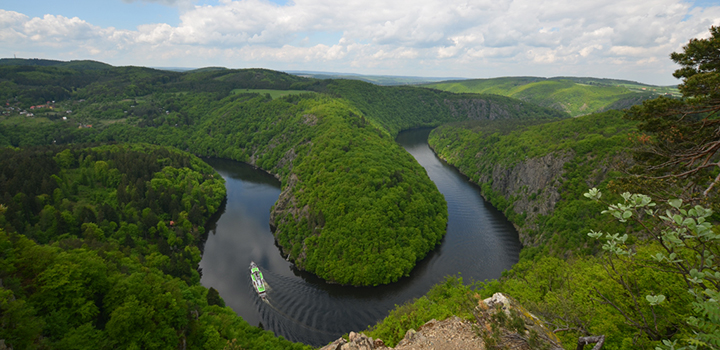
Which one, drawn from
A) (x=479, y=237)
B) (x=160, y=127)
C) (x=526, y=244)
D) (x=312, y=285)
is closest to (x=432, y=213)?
(x=479, y=237)

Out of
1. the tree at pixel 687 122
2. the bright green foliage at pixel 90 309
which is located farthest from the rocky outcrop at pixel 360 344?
the tree at pixel 687 122

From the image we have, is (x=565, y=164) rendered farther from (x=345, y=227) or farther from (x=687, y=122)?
(x=687, y=122)

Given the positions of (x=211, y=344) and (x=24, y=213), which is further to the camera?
(x=24, y=213)

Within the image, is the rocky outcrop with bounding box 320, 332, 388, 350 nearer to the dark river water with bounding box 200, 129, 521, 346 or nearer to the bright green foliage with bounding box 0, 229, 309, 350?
the bright green foliage with bounding box 0, 229, 309, 350

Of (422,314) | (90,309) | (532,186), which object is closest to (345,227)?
(422,314)

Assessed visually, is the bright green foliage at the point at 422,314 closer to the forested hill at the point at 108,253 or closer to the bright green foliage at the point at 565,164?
the forested hill at the point at 108,253

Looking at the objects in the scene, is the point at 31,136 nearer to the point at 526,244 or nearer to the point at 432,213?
the point at 432,213
